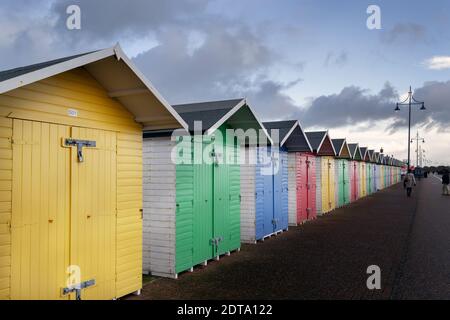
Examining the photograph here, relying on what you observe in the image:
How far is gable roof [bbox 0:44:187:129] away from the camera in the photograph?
4.80 metres

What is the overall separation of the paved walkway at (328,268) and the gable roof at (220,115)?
313cm

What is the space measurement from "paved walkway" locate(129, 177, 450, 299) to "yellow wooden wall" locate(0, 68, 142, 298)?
846mm

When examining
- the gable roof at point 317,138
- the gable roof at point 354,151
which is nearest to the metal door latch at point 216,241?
the gable roof at point 317,138

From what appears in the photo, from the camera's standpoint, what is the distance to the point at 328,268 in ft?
28.4

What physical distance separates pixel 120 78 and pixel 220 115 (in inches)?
126

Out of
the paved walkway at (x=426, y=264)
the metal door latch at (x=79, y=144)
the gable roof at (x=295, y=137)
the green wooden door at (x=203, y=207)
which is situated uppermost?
the gable roof at (x=295, y=137)

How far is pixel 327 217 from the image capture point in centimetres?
1747

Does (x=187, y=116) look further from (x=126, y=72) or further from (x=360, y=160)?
(x=360, y=160)

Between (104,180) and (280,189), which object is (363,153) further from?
(104,180)

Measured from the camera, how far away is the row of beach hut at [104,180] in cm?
486

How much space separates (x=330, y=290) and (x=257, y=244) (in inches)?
172

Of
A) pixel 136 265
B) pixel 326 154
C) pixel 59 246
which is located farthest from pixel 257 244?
pixel 326 154

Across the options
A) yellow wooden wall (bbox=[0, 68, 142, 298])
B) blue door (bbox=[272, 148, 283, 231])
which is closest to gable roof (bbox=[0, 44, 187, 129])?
yellow wooden wall (bbox=[0, 68, 142, 298])

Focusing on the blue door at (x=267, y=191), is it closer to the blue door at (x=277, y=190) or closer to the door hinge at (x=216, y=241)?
the blue door at (x=277, y=190)
